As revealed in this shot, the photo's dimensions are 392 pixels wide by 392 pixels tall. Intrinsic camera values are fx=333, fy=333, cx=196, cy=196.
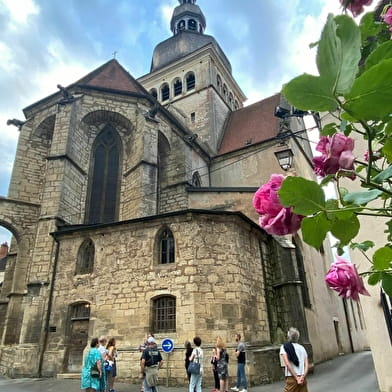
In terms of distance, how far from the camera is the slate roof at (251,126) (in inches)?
824

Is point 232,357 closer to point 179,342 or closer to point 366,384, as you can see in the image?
point 179,342

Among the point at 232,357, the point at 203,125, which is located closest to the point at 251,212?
the point at 232,357

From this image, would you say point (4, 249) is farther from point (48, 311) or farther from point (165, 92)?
point (165, 92)

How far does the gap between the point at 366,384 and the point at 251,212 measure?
667cm

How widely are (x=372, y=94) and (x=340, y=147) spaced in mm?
368

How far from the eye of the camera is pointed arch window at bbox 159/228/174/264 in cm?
1037

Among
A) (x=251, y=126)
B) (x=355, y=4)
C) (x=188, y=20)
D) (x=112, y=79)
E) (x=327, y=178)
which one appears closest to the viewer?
(x=327, y=178)

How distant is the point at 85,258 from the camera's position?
11.5 meters

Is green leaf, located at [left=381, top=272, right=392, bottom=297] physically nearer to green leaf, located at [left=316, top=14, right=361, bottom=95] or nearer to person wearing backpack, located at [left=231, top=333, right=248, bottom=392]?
green leaf, located at [left=316, top=14, right=361, bottom=95]

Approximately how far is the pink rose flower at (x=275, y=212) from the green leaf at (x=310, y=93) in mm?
232

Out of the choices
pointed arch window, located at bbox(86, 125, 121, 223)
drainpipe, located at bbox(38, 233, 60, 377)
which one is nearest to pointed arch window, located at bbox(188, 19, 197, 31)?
pointed arch window, located at bbox(86, 125, 121, 223)

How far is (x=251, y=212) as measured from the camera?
13242mm

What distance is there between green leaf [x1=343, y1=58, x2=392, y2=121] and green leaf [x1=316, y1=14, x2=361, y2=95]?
35 millimetres

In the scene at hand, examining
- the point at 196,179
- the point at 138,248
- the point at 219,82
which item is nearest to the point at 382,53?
the point at 138,248
